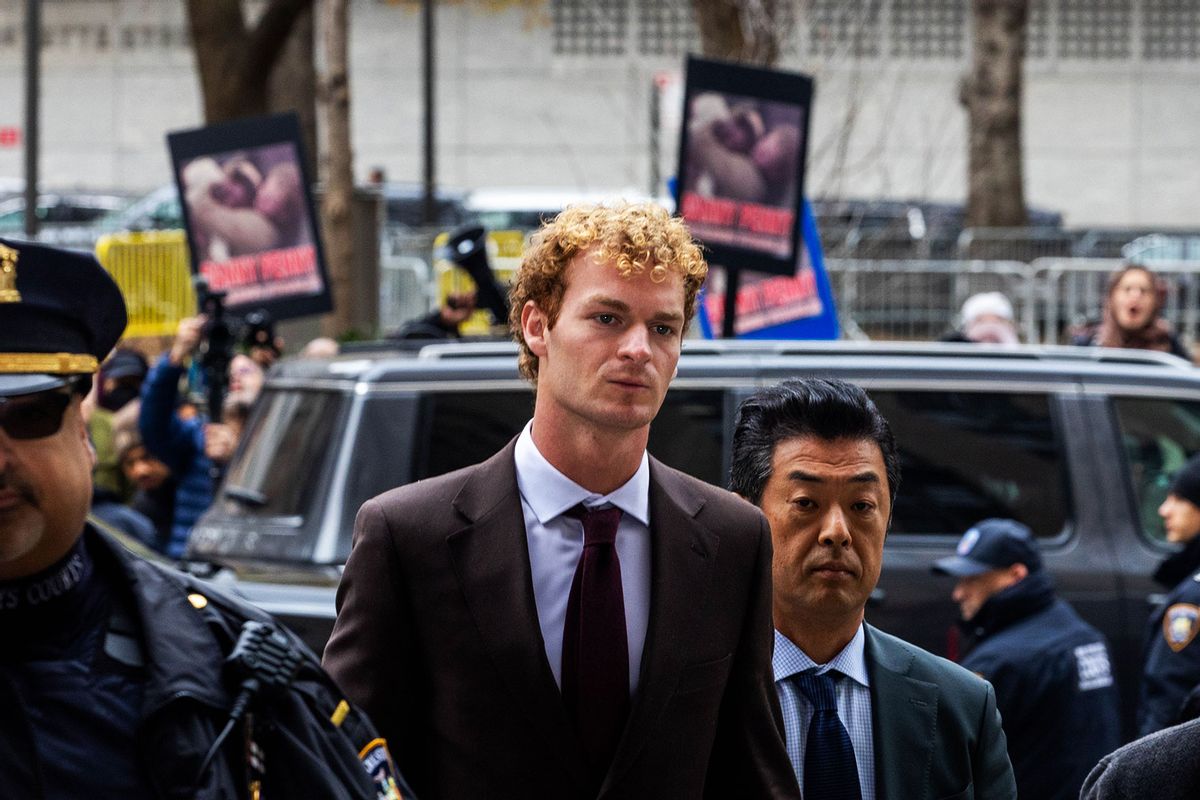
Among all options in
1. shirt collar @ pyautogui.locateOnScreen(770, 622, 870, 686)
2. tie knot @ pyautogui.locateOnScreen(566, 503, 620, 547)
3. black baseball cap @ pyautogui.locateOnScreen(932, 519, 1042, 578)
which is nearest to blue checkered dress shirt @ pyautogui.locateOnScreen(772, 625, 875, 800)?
shirt collar @ pyautogui.locateOnScreen(770, 622, 870, 686)

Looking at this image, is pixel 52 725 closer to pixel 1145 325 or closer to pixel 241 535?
pixel 241 535

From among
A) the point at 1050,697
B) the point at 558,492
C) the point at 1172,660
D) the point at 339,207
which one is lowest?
the point at 1050,697

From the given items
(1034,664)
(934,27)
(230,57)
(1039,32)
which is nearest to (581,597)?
(1034,664)

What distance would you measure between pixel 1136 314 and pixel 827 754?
708cm

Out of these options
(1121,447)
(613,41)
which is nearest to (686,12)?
(613,41)

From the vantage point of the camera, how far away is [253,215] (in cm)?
1102

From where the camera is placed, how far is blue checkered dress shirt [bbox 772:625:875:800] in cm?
346

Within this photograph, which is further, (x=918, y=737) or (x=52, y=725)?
(x=918, y=737)

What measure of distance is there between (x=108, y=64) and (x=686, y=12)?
11621mm

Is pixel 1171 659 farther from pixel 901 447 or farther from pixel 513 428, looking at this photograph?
pixel 513 428

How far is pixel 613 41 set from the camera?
3841 centimetres

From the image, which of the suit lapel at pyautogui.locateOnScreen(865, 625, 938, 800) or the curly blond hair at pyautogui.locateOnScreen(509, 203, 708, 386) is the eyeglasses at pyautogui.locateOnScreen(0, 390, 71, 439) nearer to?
the curly blond hair at pyautogui.locateOnScreen(509, 203, 708, 386)

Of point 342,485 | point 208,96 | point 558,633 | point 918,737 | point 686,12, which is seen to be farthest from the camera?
point 686,12

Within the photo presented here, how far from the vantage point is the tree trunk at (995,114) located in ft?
69.2
